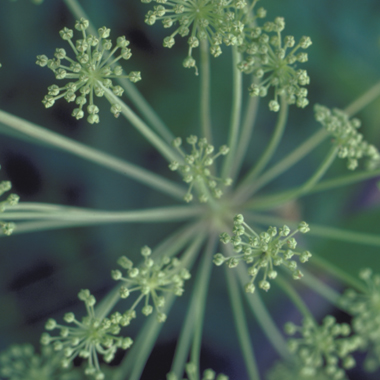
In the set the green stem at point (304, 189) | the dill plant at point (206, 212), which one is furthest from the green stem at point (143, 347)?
the green stem at point (304, 189)

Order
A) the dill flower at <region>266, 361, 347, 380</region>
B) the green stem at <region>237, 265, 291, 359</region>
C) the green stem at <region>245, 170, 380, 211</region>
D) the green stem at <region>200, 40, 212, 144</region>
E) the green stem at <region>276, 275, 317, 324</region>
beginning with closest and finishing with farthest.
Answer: the green stem at <region>200, 40, 212, 144</region> → the green stem at <region>245, 170, 380, 211</region> → the green stem at <region>276, 275, 317, 324</region> → the green stem at <region>237, 265, 291, 359</region> → the dill flower at <region>266, 361, 347, 380</region>

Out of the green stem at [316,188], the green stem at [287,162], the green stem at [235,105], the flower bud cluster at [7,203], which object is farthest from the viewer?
the green stem at [287,162]

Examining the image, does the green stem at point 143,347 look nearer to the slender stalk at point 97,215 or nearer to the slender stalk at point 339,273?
the slender stalk at point 97,215

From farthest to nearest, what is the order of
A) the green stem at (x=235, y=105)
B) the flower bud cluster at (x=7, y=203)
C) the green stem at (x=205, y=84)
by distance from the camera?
the green stem at (x=205, y=84) < the green stem at (x=235, y=105) < the flower bud cluster at (x=7, y=203)

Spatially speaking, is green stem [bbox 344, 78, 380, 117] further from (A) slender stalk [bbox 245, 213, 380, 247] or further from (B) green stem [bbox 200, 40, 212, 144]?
(B) green stem [bbox 200, 40, 212, 144]

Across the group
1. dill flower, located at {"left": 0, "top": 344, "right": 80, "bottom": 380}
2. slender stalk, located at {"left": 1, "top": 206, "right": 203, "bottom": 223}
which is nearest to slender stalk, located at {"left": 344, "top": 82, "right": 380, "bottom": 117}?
slender stalk, located at {"left": 1, "top": 206, "right": 203, "bottom": 223}

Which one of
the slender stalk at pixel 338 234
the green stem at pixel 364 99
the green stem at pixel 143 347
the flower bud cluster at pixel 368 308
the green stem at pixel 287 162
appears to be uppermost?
the green stem at pixel 364 99

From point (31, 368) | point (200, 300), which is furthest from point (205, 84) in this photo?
point (31, 368)
